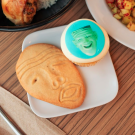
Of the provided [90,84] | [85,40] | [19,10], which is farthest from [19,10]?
[90,84]

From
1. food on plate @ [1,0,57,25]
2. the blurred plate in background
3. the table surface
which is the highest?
food on plate @ [1,0,57,25]

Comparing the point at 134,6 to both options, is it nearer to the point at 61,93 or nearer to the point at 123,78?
the point at 123,78

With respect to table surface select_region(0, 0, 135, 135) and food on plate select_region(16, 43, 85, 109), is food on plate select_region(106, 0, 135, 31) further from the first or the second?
food on plate select_region(16, 43, 85, 109)

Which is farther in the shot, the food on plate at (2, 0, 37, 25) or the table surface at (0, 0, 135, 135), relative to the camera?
the table surface at (0, 0, 135, 135)

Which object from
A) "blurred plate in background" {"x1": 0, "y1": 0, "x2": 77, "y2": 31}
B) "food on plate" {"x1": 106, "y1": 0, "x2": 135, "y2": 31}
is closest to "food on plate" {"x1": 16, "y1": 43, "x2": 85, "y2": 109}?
"blurred plate in background" {"x1": 0, "y1": 0, "x2": 77, "y2": 31}

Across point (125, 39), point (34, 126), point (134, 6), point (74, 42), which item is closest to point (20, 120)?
point (34, 126)

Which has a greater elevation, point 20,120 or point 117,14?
point 117,14
